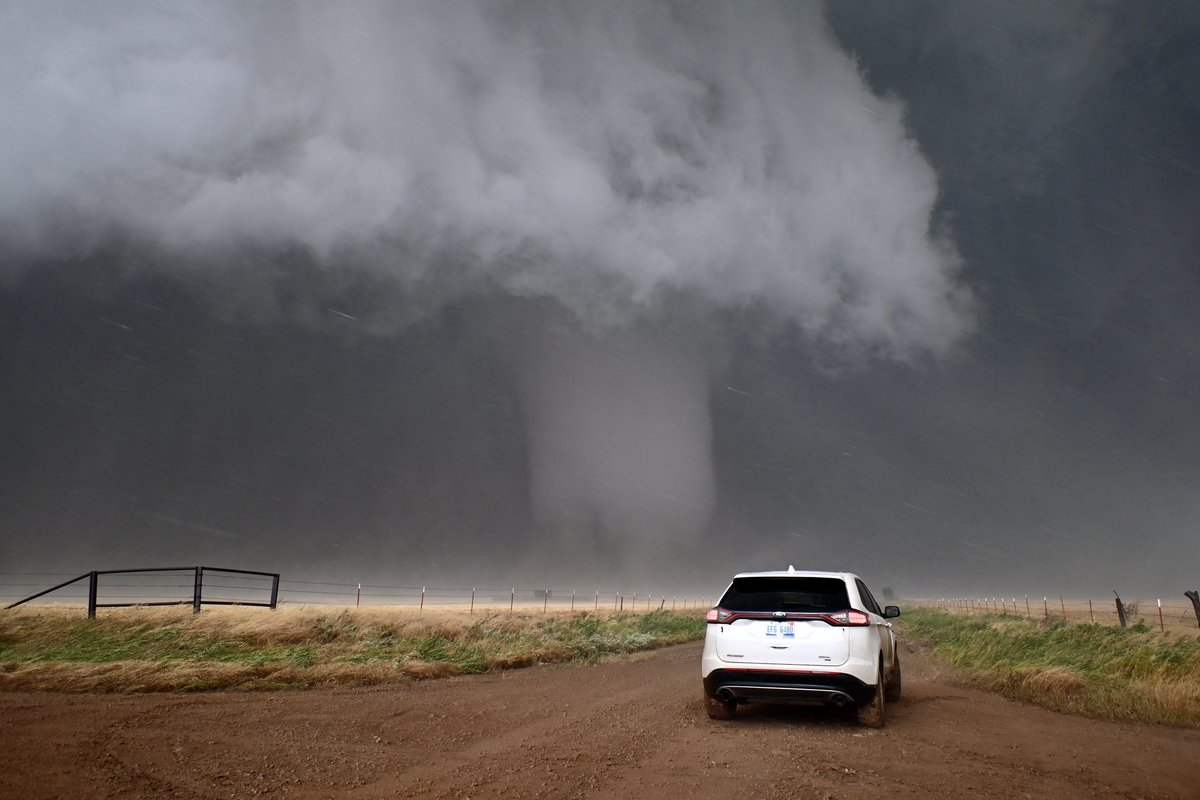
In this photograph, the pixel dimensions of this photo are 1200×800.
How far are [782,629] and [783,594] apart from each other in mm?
878

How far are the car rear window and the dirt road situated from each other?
1682 mm

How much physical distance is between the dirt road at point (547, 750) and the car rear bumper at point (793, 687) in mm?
469

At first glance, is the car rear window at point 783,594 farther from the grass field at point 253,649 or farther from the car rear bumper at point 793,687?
the grass field at point 253,649

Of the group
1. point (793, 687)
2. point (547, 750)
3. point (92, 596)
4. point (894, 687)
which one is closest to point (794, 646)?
point (793, 687)

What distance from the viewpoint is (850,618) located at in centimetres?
1061

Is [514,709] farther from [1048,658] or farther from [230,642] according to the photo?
[1048,658]

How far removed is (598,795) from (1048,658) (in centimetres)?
1550

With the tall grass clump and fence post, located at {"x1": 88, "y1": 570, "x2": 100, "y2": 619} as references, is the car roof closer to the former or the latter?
the tall grass clump

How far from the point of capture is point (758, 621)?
35.8 ft

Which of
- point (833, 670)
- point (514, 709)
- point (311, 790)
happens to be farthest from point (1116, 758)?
point (311, 790)

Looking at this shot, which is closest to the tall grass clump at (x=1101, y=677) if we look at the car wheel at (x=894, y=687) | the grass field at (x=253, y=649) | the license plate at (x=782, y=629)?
the car wheel at (x=894, y=687)

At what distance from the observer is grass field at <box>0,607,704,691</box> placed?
534 inches

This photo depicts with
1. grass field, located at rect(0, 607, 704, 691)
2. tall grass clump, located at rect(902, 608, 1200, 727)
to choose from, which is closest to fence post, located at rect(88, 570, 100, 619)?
grass field, located at rect(0, 607, 704, 691)

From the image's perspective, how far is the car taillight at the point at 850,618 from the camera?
10.6m
